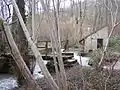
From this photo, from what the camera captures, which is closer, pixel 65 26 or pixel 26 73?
pixel 26 73

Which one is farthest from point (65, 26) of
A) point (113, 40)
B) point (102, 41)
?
point (102, 41)

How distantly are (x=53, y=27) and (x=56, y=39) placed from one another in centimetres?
20

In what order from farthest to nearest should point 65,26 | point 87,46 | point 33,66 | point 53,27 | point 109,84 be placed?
point 87,46 → point 65,26 → point 33,66 → point 109,84 → point 53,27

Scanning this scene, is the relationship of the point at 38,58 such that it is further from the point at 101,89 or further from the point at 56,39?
the point at 101,89

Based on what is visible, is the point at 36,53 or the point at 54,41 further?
the point at 54,41

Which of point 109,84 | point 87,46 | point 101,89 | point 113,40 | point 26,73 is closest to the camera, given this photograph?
point 26,73

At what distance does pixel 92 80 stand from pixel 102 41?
12154 millimetres

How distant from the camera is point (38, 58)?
11.8 feet

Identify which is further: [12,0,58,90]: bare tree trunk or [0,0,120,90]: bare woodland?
[0,0,120,90]: bare woodland

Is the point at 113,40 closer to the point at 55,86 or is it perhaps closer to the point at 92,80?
the point at 92,80

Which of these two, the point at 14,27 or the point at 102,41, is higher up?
the point at 14,27

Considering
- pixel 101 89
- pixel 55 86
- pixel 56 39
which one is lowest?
pixel 101 89

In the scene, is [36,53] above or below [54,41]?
below

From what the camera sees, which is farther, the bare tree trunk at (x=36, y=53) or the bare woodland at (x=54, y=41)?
the bare woodland at (x=54, y=41)
